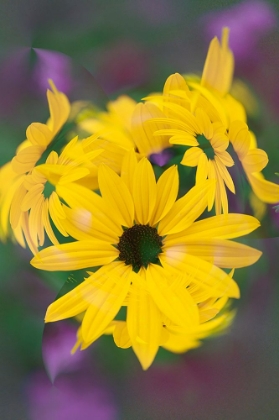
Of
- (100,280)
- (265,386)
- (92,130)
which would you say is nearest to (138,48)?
(92,130)

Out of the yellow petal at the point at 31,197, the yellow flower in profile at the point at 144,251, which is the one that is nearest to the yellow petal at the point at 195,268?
the yellow flower in profile at the point at 144,251

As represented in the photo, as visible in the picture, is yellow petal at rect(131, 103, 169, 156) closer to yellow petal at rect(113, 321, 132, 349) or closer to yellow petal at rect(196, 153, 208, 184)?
yellow petal at rect(196, 153, 208, 184)

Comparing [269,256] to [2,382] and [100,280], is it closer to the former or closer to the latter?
[100,280]

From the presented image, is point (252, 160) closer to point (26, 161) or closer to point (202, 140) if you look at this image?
point (202, 140)

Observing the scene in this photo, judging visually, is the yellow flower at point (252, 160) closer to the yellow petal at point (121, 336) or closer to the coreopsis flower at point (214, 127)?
A: the coreopsis flower at point (214, 127)

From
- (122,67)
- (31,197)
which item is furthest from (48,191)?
(122,67)
